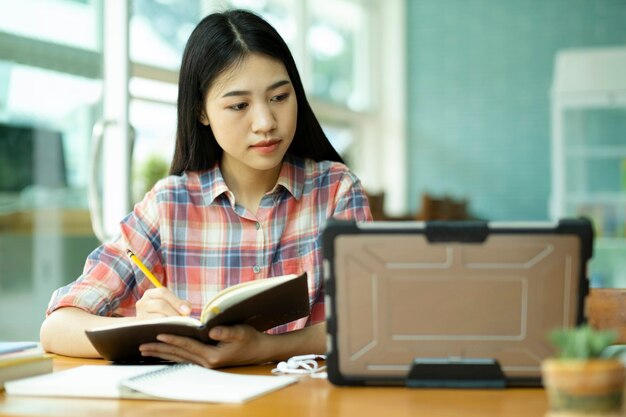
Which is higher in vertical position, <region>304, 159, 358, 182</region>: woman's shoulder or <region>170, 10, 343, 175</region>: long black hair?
<region>170, 10, 343, 175</region>: long black hair

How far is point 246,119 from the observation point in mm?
1757

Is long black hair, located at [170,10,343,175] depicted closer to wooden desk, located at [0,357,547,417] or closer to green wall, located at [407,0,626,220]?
wooden desk, located at [0,357,547,417]

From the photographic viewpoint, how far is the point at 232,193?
6.25ft

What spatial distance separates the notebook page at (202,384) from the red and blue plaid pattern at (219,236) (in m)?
0.52

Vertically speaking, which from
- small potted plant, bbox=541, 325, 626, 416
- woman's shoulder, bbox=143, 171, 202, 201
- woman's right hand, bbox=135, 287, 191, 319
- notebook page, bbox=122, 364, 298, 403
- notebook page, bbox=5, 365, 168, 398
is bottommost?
notebook page, bbox=5, 365, 168, 398

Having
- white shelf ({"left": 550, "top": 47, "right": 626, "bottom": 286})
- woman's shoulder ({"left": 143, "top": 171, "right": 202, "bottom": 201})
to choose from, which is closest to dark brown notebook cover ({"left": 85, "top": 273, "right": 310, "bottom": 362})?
woman's shoulder ({"left": 143, "top": 171, "right": 202, "bottom": 201})

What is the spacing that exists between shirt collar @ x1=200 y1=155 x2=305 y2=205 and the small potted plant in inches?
43.9

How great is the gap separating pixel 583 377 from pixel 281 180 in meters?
1.15

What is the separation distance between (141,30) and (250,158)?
247 cm

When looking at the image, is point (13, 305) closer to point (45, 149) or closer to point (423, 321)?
point (45, 149)

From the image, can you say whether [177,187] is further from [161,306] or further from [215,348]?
[215,348]

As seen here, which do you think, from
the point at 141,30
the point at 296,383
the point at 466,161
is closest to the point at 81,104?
the point at 141,30

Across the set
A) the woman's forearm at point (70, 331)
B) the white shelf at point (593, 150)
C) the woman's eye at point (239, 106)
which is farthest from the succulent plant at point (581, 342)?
the white shelf at point (593, 150)

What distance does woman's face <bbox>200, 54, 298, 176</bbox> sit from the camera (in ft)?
5.75
